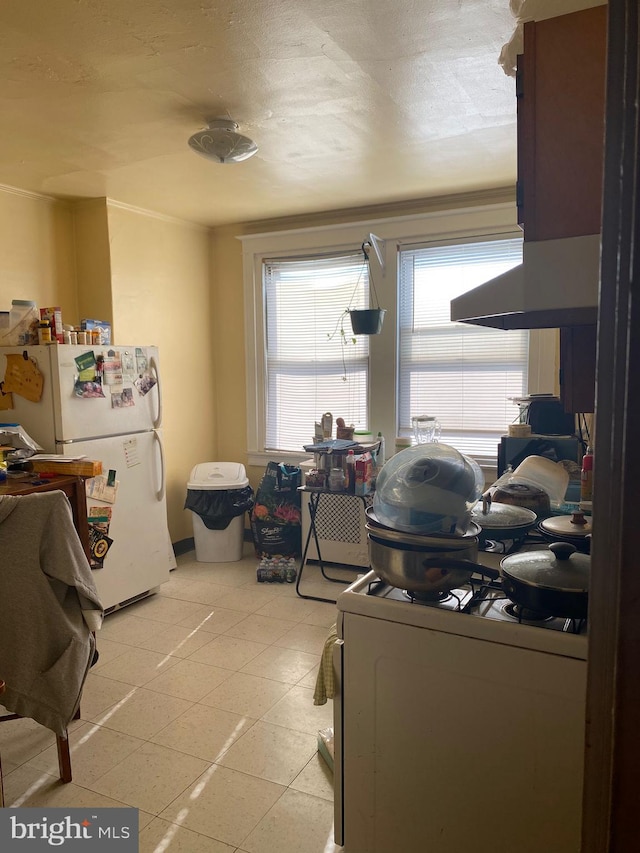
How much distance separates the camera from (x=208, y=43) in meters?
2.01

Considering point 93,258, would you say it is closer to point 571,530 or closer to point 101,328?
point 101,328

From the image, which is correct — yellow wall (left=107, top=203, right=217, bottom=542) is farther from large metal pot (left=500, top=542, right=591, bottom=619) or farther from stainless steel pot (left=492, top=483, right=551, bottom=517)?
large metal pot (left=500, top=542, right=591, bottom=619)

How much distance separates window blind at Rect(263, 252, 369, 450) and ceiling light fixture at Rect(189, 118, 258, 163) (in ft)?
5.40

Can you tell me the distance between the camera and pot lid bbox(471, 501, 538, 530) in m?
1.78

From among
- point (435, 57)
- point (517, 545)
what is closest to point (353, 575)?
point (517, 545)

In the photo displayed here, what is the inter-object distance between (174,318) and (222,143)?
1994mm

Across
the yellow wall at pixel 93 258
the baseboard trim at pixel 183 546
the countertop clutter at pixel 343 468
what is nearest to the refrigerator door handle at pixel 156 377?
the yellow wall at pixel 93 258

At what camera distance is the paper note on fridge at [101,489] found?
338 centimetres

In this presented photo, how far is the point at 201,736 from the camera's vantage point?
2424mm

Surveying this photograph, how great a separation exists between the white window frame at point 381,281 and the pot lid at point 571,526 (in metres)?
2.24

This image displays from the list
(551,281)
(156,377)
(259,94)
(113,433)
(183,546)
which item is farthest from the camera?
(183,546)

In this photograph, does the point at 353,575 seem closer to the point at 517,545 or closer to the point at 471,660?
the point at 517,545

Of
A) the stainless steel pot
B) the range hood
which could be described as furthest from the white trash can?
the range hood

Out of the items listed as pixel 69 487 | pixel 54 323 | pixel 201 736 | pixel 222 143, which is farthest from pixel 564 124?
pixel 54 323
